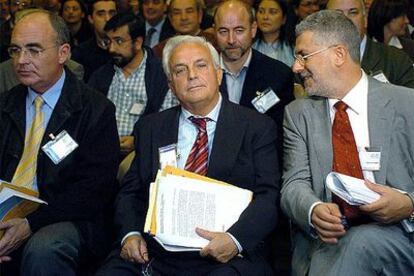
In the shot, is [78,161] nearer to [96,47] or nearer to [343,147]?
[343,147]

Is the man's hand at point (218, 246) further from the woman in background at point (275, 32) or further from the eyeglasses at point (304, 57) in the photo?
the woman in background at point (275, 32)

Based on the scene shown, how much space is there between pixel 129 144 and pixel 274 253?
1069mm

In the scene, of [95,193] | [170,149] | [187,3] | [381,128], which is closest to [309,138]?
[381,128]

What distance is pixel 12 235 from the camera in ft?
9.76

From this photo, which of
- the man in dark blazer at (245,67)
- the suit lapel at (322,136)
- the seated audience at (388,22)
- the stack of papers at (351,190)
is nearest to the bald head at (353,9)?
the man in dark blazer at (245,67)

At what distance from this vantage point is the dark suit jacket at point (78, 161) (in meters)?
3.13

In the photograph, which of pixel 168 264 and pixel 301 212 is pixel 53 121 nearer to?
pixel 168 264

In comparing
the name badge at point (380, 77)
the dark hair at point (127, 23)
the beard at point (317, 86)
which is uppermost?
the dark hair at point (127, 23)

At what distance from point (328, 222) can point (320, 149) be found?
377 millimetres

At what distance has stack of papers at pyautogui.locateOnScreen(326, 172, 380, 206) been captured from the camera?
2.45 meters

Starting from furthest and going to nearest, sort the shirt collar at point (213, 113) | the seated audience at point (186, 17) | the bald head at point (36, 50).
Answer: the seated audience at point (186, 17), the bald head at point (36, 50), the shirt collar at point (213, 113)

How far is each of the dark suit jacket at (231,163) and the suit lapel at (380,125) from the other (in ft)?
1.45

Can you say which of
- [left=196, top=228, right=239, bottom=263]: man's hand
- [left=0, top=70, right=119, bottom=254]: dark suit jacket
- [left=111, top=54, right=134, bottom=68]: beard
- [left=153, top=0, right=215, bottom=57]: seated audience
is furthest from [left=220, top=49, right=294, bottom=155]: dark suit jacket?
[left=153, top=0, right=215, bottom=57]: seated audience

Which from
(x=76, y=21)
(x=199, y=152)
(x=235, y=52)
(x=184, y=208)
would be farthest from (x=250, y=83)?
(x=76, y=21)
